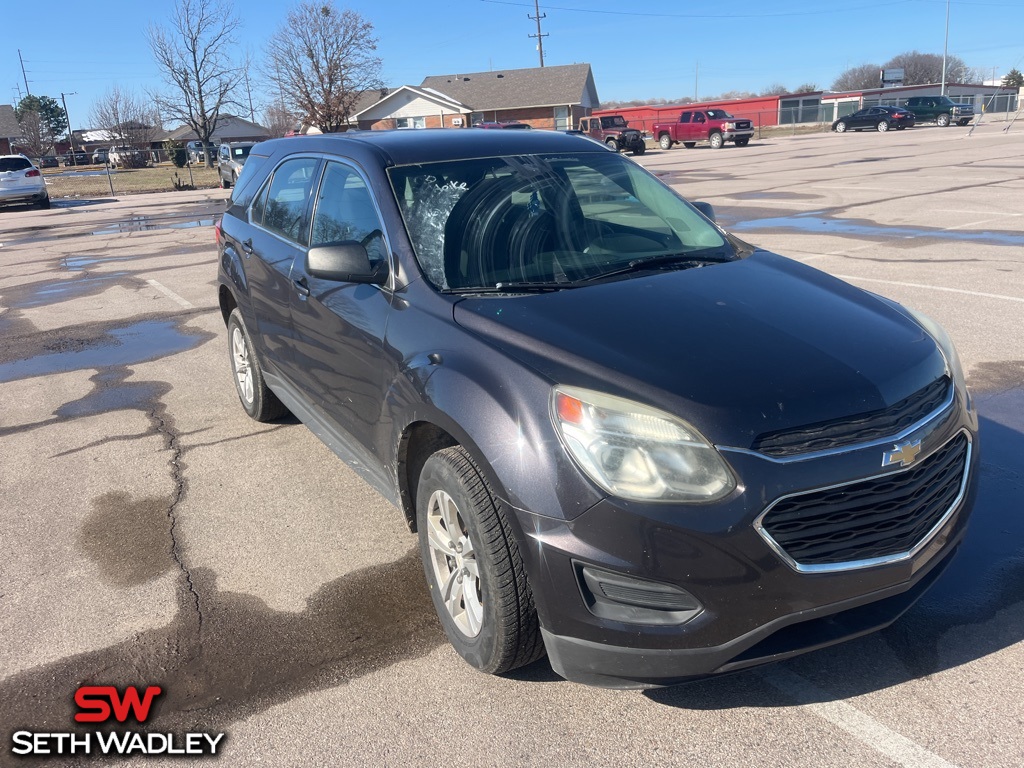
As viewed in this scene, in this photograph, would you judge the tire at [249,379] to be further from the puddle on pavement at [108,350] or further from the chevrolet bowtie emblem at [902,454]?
the chevrolet bowtie emblem at [902,454]

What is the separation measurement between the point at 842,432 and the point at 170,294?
986cm

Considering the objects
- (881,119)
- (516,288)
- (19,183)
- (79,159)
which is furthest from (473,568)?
(79,159)

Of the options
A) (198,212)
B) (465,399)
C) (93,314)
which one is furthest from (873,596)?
(198,212)

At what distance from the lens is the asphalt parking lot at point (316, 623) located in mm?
2727

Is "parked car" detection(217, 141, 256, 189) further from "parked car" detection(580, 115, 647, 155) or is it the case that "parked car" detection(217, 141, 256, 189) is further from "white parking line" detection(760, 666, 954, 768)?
"white parking line" detection(760, 666, 954, 768)

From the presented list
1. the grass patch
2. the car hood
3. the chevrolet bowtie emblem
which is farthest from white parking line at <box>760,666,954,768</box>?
the grass patch

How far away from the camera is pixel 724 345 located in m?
2.86

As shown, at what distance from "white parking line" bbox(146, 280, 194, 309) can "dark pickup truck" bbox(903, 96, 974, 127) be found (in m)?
50.4

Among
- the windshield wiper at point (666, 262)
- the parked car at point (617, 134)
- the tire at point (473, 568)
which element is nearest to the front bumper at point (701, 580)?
the tire at point (473, 568)

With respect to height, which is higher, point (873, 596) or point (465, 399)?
point (465, 399)

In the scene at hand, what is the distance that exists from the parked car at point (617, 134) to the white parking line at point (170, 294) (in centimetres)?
2980

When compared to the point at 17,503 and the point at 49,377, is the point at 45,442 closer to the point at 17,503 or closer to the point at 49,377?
the point at 17,503

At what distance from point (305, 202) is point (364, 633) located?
7.63ft

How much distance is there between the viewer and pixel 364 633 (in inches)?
133
